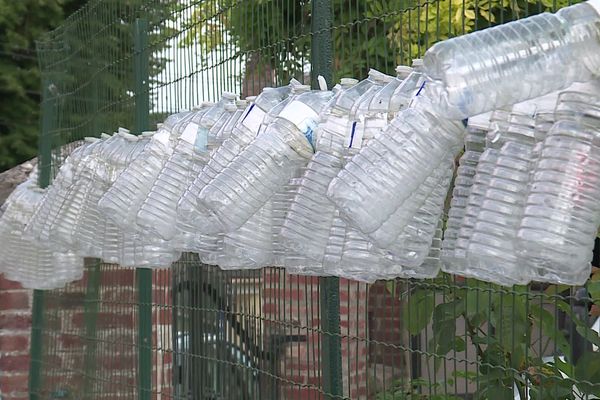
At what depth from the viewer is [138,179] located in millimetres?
3551

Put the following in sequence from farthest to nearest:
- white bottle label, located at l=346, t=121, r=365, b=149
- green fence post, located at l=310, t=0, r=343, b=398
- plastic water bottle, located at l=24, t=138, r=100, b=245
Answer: plastic water bottle, located at l=24, t=138, r=100, b=245 < green fence post, located at l=310, t=0, r=343, b=398 < white bottle label, located at l=346, t=121, r=365, b=149

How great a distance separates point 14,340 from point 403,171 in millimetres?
4772

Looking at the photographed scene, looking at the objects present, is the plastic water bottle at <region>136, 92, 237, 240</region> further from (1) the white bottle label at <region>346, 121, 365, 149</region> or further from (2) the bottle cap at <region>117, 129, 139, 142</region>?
(1) the white bottle label at <region>346, 121, 365, 149</region>

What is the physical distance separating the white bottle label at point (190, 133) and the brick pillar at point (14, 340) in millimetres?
3446

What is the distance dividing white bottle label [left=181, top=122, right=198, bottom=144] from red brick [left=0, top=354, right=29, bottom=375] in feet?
11.7

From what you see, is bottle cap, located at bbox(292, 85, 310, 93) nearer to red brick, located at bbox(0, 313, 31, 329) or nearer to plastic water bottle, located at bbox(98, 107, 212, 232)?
plastic water bottle, located at bbox(98, 107, 212, 232)

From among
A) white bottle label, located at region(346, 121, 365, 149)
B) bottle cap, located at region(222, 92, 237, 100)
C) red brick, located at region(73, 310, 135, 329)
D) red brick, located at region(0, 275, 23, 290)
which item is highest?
bottle cap, located at region(222, 92, 237, 100)

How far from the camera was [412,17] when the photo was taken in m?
2.95

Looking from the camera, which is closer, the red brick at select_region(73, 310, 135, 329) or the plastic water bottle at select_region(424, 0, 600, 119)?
the plastic water bottle at select_region(424, 0, 600, 119)

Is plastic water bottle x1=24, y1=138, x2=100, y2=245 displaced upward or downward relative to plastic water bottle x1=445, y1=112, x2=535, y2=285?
upward

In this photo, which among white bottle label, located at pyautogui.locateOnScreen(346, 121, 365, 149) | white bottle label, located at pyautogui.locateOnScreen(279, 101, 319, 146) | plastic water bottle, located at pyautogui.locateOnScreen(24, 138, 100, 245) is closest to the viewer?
white bottle label, located at pyautogui.locateOnScreen(346, 121, 365, 149)

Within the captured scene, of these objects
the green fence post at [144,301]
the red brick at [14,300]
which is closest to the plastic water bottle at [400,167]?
the green fence post at [144,301]

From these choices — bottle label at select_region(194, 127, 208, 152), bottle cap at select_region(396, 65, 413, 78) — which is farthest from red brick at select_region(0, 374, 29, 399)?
bottle cap at select_region(396, 65, 413, 78)

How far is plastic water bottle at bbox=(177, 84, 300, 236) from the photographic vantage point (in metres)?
3.00
